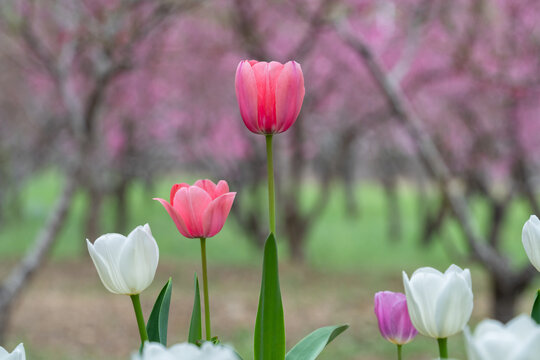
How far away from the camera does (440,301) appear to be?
72 centimetres

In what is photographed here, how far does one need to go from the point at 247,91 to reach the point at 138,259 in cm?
27

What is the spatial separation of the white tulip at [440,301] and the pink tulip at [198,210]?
0.91ft

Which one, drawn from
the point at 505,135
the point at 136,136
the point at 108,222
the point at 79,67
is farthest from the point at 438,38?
the point at 108,222

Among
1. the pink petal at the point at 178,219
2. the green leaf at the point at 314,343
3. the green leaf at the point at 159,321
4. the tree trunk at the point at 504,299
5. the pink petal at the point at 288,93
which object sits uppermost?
the pink petal at the point at 288,93

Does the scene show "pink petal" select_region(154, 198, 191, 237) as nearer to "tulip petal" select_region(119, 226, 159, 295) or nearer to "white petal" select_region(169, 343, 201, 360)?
"tulip petal" select_region(119, 226, 159, 295)

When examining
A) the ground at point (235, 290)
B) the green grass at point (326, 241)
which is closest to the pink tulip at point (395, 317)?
the ground at point (235, 290)

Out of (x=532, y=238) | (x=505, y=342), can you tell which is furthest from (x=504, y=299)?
(x=505, y=342)

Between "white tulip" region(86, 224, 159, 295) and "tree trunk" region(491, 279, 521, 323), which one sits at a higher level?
"white tulip" region(86, 224, 159, 295)

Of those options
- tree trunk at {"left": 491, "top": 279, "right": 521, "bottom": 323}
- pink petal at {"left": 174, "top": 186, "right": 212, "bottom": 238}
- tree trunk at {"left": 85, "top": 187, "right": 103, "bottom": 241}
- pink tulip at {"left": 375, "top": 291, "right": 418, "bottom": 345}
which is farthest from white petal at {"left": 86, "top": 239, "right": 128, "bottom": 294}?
tree trunk at {"left": 85, "top": 187, "right": 103, "bottom": 241}

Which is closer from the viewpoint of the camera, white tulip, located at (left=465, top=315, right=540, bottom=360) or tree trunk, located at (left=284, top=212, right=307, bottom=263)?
white tulip, located at (left=465, top=315, right=540, bottom=360)

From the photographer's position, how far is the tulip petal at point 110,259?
2.73 feet

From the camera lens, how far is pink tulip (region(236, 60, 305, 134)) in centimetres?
88

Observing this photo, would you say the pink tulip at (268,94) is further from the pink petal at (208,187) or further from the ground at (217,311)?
the ground at (217,311)

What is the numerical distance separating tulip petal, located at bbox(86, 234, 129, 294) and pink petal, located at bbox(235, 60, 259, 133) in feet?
0.79
